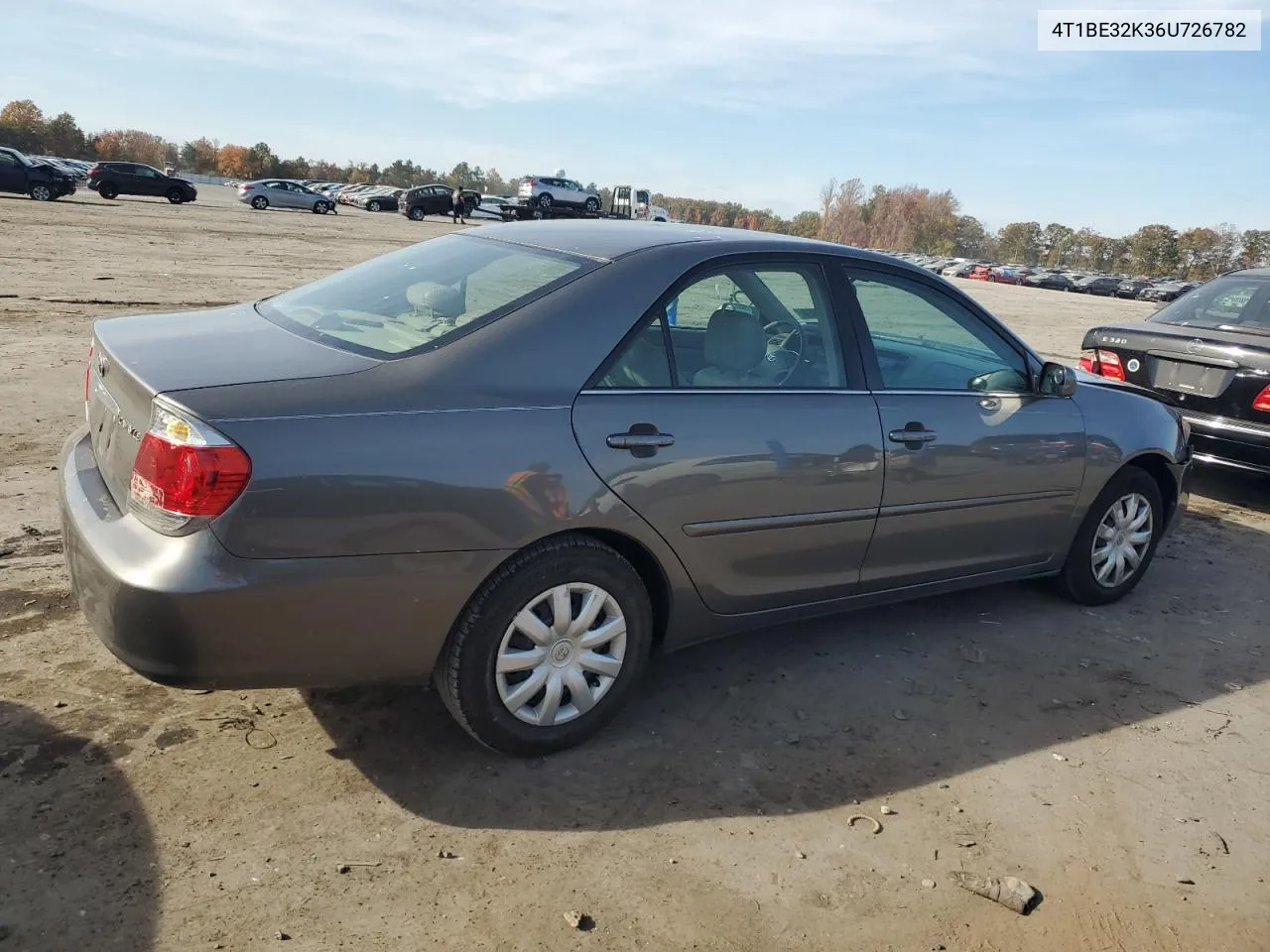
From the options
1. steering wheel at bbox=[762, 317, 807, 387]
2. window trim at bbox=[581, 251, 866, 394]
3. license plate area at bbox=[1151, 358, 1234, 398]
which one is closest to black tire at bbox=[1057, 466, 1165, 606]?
window trim at bbox=[581, 251, 866, 394]

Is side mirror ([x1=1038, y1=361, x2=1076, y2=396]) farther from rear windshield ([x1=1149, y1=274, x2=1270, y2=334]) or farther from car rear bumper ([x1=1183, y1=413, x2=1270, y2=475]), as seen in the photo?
rear windshield ([x1=1149, y1=274, x2=1270, y2=334])

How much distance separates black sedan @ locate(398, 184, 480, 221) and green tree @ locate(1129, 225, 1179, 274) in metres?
78.6

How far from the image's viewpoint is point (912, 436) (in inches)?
152

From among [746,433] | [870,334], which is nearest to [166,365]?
[746,433]

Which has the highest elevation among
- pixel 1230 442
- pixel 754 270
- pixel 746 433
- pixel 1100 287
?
pixel 1100 287

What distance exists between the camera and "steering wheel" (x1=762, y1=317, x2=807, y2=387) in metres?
3.68

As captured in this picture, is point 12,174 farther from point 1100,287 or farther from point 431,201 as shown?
point 1100,287

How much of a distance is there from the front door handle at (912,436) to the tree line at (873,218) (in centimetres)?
9410

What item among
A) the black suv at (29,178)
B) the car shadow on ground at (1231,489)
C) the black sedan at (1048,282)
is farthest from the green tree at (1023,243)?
the car shadow on ground at (1231,489)

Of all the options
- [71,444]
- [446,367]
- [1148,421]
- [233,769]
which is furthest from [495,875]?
[1148,421]

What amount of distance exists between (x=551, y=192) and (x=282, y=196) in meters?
14.1

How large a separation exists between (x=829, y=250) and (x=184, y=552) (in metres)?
2.60

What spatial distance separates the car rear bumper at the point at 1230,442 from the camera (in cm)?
642

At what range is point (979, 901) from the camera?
9.01ft
